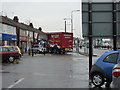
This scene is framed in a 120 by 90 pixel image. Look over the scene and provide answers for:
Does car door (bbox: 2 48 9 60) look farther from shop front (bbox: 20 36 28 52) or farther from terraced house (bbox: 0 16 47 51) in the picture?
shop front (bbox: 20 36 28 52)

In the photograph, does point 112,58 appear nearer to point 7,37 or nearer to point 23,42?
point 7,37

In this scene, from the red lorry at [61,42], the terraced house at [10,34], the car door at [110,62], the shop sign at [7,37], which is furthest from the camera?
the shop sign at [7,37]

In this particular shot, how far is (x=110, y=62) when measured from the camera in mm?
9539

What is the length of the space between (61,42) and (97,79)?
2931 centimetres

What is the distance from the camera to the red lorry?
3919 cm

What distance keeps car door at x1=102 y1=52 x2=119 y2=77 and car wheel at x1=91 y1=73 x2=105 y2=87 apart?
1.25 ft

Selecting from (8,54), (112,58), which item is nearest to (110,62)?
(112,58)

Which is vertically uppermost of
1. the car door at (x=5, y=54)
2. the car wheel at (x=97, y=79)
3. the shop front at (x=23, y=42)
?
the shop front at (x=23, y=42)

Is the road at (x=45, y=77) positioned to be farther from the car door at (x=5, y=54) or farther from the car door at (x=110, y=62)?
the car door at (x=5, y=54)

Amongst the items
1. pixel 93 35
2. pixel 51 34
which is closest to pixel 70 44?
pixel 51 34

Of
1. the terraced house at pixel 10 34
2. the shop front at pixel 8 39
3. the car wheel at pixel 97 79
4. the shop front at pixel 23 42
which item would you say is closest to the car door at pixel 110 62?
the car wheel at pixel 97 79

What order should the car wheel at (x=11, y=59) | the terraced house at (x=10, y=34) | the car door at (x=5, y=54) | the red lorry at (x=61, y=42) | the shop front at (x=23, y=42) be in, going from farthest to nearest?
the shop front at (x=23, y=42), the terraced house at (x=10, y=34), the red lorry at (x=61, y=42), the car wheel at (x=11, y=59), the car door at (x=5, y=54)

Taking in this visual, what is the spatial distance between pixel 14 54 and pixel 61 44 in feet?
58.9

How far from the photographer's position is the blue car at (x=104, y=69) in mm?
9430
